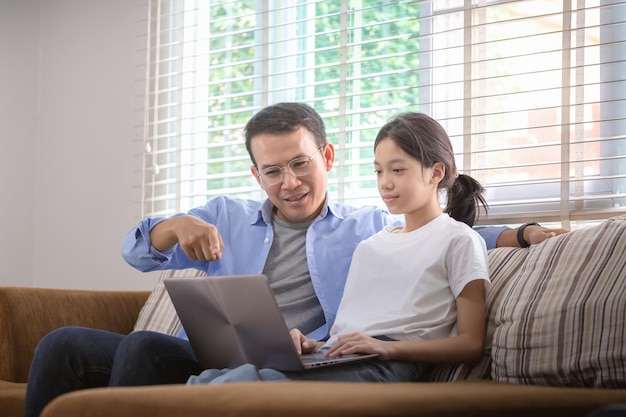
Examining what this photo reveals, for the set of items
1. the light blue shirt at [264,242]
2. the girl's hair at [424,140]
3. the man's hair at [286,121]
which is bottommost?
the light blue shirt at [264,242]

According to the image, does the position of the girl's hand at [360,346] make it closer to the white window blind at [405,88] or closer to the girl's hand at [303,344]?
the girl's hand at [303,344]

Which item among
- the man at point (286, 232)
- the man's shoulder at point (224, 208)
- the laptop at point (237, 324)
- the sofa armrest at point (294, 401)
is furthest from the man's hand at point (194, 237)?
the sofa armrest at point (294, 401)

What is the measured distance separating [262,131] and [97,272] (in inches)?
58.2

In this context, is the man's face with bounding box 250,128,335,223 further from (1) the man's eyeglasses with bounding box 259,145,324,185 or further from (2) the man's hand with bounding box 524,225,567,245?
(2) the man's hand with bounding box 524,225,567,245

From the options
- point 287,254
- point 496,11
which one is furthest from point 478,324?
point 496,11

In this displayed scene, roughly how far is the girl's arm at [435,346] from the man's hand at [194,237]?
0.37m

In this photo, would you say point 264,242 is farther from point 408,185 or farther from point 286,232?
point 408,185

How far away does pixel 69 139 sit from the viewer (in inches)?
135

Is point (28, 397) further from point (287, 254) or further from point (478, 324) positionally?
point (478, 324)

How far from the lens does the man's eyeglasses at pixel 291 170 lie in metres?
2.06

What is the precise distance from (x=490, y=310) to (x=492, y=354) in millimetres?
121

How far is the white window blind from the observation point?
2.21 meters

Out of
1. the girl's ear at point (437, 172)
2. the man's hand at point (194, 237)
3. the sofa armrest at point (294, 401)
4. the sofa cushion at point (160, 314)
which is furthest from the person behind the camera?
the sofa cushion at point (160, 314)

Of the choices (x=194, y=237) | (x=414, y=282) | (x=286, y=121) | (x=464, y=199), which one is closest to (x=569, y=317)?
(x=414, y=282)
